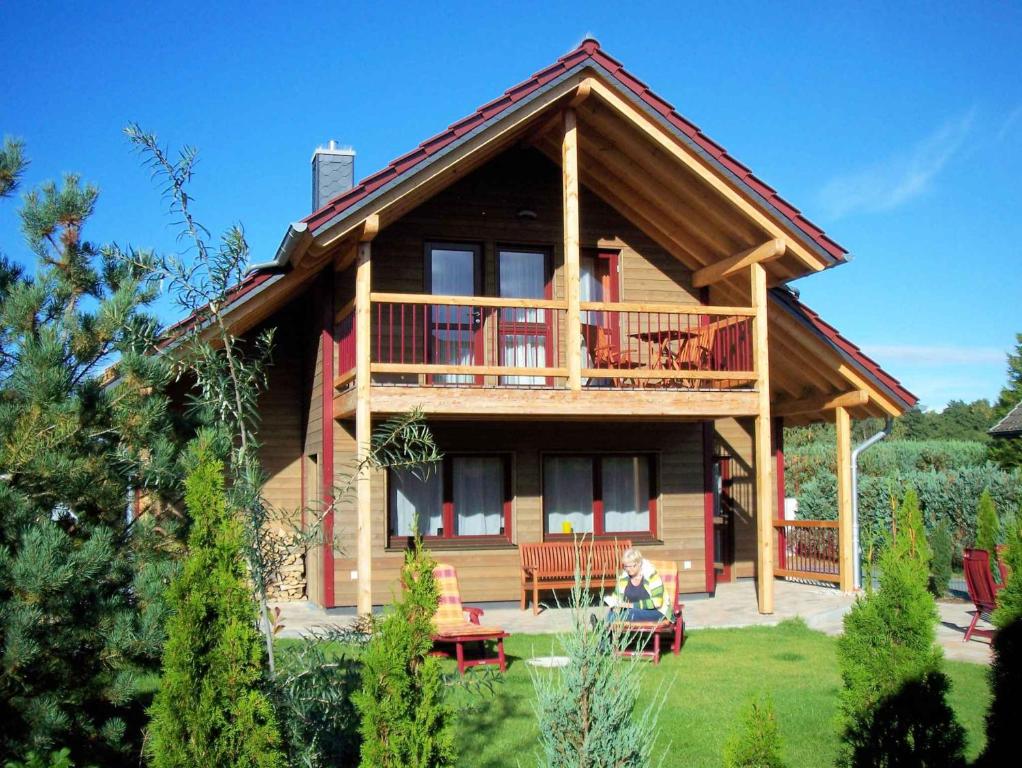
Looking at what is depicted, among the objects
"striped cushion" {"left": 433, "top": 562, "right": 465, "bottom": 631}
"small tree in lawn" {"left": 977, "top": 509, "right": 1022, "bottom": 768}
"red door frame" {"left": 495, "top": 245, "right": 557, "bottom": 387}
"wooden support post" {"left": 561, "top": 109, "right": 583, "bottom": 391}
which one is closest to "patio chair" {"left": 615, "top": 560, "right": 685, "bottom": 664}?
"striped cushion" {"left": 433, "top": 562, "right": 465, "bottom": 631}

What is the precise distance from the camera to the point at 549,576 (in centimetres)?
1270

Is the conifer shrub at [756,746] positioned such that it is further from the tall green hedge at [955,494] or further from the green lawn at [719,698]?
the tall green hedge at [955,494]

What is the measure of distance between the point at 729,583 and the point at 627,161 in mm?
6992

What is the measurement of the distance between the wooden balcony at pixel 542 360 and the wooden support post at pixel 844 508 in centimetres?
165

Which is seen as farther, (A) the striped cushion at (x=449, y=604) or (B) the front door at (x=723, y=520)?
(B) the front door at (x=723, y=520)

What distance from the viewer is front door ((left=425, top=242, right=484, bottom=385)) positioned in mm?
12859

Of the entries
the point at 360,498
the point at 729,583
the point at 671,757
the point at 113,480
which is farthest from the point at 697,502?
the point at 113,480

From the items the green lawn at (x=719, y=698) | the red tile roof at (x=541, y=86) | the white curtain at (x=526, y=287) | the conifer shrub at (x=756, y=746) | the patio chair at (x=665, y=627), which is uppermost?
the red tile roof at (x=541, y=86)

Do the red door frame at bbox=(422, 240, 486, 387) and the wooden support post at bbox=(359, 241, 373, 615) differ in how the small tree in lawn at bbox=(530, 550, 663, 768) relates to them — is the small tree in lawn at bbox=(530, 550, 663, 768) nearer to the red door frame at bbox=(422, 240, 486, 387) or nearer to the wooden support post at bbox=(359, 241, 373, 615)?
the wooden support post at bbox=(359, 241, 373, 615)

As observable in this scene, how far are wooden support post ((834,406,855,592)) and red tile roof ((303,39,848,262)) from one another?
3.16 metres

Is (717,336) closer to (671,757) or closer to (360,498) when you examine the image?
(360,498)

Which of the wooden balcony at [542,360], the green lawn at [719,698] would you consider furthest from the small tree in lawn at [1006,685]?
the wooden balcony at [542,360]

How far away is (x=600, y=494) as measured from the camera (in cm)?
1404

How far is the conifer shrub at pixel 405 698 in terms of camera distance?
395 centimetres
